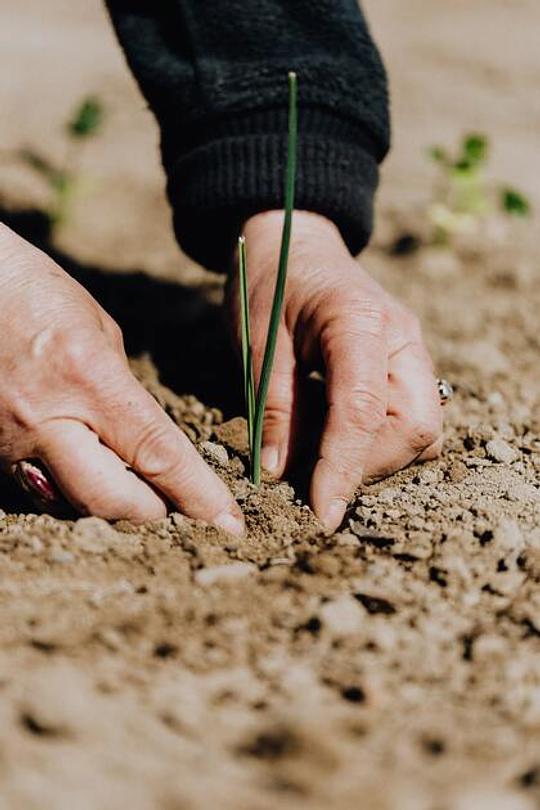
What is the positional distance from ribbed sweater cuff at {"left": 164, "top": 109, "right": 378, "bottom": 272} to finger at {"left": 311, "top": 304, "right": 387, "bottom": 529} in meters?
0.42

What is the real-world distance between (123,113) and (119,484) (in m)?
2.63

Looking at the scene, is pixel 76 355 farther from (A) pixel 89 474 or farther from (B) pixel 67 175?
(B) pixel 67 175

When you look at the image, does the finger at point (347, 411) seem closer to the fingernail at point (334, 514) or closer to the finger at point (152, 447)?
the fingernail at point (334, 514)

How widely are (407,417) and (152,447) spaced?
425 millimetres

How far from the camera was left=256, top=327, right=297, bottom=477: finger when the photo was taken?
1.48 meters

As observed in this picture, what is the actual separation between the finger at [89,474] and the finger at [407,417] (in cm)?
40

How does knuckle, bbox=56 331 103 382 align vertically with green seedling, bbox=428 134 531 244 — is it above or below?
above

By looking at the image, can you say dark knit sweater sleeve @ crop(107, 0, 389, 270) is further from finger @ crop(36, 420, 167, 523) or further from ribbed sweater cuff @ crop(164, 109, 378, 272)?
finger @ crop(36, 420, 167, 523)

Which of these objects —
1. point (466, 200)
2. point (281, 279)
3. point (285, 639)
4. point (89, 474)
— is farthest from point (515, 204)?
A: point (285, 639)

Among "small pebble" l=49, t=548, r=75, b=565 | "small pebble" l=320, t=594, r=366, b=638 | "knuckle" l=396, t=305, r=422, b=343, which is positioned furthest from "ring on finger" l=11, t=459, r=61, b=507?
"knuckle" l=396, t=305, r=422, b=343

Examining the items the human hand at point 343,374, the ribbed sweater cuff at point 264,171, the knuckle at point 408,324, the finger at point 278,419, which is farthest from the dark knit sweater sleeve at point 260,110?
the finger at point 278,419

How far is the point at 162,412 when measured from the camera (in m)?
1.32

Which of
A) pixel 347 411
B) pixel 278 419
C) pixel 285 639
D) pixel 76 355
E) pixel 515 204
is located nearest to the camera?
pixel 285 639

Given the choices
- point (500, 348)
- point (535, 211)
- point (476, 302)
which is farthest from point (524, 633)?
point (535, 211)
